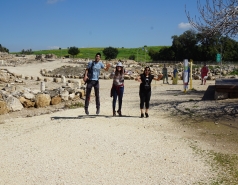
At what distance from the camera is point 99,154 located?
23.7 ft

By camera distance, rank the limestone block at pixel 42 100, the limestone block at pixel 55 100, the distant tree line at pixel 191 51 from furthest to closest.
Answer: the distant tree line at pixel 191 51 < the limestone block at pixel 55 100 < the limestone block at pixel 42 100

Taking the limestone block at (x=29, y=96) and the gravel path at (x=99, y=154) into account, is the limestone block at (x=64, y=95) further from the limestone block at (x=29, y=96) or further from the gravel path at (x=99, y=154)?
the gravel path at (x=99, y=154)

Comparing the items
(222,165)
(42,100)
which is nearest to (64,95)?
(42,100)

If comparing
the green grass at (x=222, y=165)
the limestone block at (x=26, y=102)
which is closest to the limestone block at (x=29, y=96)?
the limestone block at (x=26, y=102)

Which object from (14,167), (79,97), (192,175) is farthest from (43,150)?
(79,97)

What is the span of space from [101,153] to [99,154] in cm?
7

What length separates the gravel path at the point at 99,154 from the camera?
20.0 ft

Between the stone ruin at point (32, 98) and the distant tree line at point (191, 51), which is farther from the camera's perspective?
the distant tree line at point (191, 51)

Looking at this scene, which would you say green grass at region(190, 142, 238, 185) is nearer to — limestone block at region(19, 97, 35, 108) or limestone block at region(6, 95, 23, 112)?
limestone block at region(6, 95, 23, 112)

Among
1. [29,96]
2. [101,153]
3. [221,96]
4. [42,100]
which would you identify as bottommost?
[101,153]

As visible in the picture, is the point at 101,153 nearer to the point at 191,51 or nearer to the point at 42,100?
the point at 42,100

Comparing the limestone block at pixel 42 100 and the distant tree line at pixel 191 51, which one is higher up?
the distant tree line at pixel 191 51

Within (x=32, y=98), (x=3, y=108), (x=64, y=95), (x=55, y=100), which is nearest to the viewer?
(x=3, y=108)

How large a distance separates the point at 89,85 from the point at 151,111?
9.64 ft
